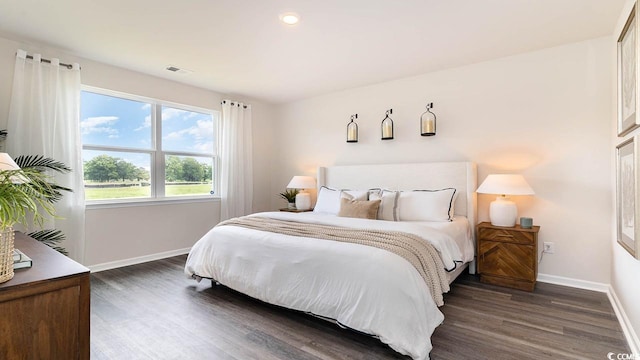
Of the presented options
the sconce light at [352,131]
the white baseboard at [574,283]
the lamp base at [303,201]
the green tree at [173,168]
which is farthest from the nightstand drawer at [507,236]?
the green tree at [173,168]

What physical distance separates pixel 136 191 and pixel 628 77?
5115 mm

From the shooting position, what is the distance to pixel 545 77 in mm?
3270

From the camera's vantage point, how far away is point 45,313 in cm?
124

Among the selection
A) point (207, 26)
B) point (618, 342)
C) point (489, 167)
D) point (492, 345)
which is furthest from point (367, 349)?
point (207, 26)

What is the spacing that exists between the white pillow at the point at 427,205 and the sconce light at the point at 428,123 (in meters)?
0.81

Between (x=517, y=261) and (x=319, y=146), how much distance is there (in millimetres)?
3212

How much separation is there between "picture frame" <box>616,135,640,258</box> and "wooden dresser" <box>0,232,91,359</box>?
117 inches

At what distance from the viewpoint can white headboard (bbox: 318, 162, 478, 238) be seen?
3.59 m

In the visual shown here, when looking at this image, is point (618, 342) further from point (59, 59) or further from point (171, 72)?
point (59, 59)

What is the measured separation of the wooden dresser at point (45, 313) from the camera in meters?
1.16

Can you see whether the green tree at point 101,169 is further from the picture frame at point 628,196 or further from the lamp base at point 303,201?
the picture frame at point 628,196

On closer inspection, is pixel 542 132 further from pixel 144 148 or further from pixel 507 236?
pixel 144 148

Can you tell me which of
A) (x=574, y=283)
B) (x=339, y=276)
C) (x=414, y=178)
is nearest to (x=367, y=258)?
(x=339, y=276)

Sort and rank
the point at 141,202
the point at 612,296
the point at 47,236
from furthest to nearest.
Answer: the point at 141,202, the point at 47,236, the point at 612,296
